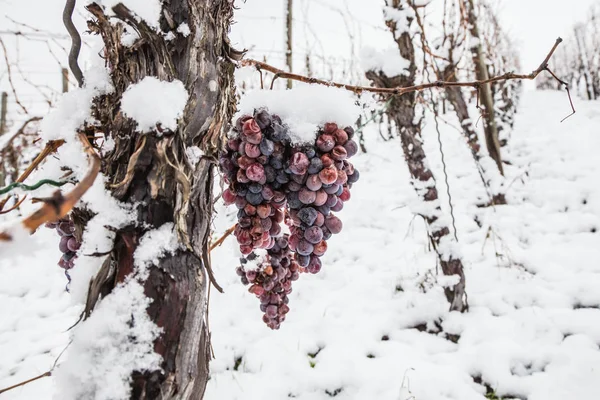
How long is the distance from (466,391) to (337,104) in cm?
169

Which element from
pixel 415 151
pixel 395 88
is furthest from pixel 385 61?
pixel 395 88

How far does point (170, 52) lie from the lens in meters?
0.65

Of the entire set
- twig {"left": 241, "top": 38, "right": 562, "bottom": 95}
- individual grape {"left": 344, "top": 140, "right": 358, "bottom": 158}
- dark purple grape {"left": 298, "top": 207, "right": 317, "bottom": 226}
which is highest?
twig {"left": 241, "top": 38, "right": 562, "bottom": 95}

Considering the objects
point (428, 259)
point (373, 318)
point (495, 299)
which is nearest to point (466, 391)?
point (373, 318)

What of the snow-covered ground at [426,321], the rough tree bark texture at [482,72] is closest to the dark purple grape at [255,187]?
the snow-covered ground at [426,321]

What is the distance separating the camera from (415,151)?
226 cm

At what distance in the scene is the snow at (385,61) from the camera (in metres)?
2.11

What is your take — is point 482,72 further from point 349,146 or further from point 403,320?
point 349,146

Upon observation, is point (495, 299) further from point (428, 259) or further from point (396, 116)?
point (396, 116)

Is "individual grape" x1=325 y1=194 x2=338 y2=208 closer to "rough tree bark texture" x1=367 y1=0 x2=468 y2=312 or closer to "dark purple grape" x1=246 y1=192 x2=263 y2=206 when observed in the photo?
"dark purple grape" x1=246 y1=192 x2=263 y2=206

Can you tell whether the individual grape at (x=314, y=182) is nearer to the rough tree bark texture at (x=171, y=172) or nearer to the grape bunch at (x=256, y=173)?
the grape bunch at (x=256, y=173)

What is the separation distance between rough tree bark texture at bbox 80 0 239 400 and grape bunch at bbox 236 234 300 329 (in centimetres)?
40

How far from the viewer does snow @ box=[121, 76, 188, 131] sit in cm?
59

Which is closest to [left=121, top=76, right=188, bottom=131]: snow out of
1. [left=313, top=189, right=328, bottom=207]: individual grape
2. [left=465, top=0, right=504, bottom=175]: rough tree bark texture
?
[left=313, top=189, right=328, bottom=207]: individual grape
